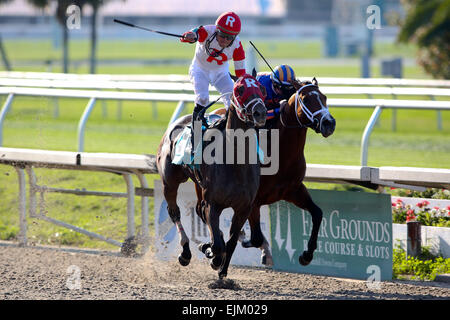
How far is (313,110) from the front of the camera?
5.47 meters

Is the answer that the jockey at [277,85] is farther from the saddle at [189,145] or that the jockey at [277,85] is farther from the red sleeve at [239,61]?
the saddle at [189,145]

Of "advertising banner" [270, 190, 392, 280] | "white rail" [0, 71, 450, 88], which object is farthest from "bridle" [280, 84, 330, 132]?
"white rail" [0, 71, 450, 88]

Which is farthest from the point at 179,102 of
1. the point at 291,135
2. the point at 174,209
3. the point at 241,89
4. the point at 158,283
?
the point at 241,89

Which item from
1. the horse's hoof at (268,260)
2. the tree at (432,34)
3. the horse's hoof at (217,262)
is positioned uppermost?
the tree at (432,34)

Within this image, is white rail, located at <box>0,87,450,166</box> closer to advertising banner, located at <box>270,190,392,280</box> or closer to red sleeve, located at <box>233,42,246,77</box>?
advertising banner, located at <box>270,190,392,280</box>

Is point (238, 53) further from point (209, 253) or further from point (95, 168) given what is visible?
point (95, 168)

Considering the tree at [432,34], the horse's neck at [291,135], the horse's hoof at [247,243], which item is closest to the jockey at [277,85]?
the horse's neck at [291,135]

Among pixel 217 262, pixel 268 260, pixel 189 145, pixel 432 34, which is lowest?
pixel 268 260

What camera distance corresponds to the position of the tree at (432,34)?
16.4 m

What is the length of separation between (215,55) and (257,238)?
1434mm

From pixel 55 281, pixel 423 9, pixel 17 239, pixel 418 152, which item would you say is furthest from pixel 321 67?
pixel 55 281

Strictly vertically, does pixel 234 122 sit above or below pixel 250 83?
below
